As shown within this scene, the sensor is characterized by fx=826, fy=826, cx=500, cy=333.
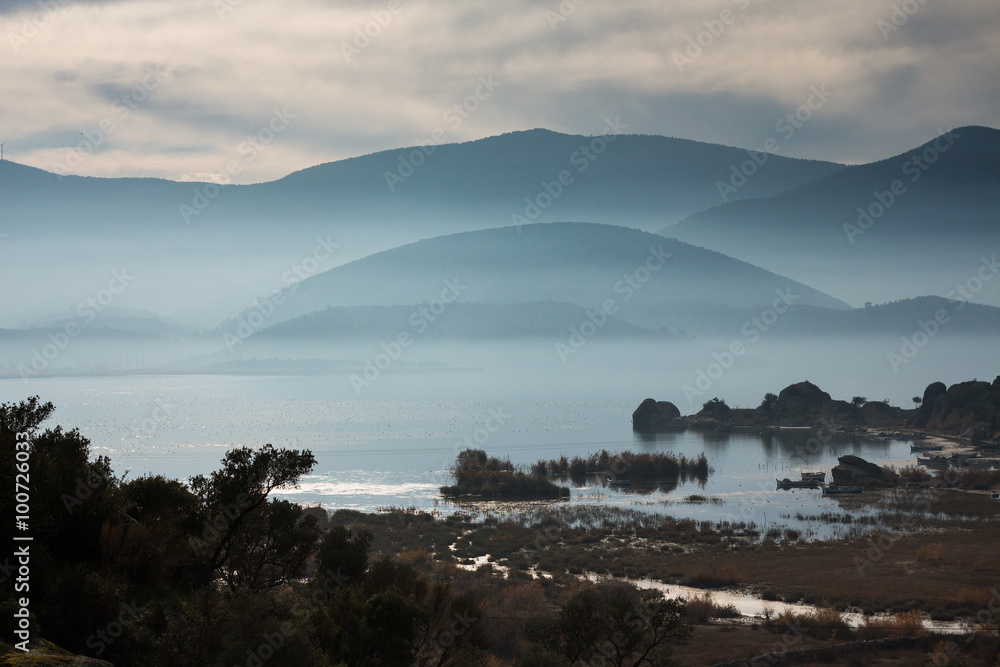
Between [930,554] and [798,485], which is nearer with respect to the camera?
[930,554]

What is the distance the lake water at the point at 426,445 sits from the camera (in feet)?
155

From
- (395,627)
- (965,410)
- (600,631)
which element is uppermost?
(965,410)

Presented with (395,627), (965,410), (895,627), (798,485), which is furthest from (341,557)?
(965,410)

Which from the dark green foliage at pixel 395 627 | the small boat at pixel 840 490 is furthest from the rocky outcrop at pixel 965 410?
the dark green foliage at pixel 395 627

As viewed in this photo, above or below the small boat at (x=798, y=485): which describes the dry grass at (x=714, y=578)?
below

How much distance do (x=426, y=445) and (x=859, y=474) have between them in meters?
36.9

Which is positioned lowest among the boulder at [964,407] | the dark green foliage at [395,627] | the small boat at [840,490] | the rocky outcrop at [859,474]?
the small boat at [840,490]

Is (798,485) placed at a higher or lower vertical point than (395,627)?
lower

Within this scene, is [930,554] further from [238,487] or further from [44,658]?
[44,658]

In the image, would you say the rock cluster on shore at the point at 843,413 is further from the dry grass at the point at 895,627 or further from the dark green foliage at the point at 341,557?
the dark green foliage at the point at 341,557

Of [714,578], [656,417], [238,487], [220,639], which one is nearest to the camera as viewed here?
[220,639]

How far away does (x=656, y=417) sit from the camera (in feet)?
307

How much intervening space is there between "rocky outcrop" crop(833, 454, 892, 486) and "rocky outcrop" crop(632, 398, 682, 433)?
121 ft

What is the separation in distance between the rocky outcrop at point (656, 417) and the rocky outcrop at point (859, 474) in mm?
36850
